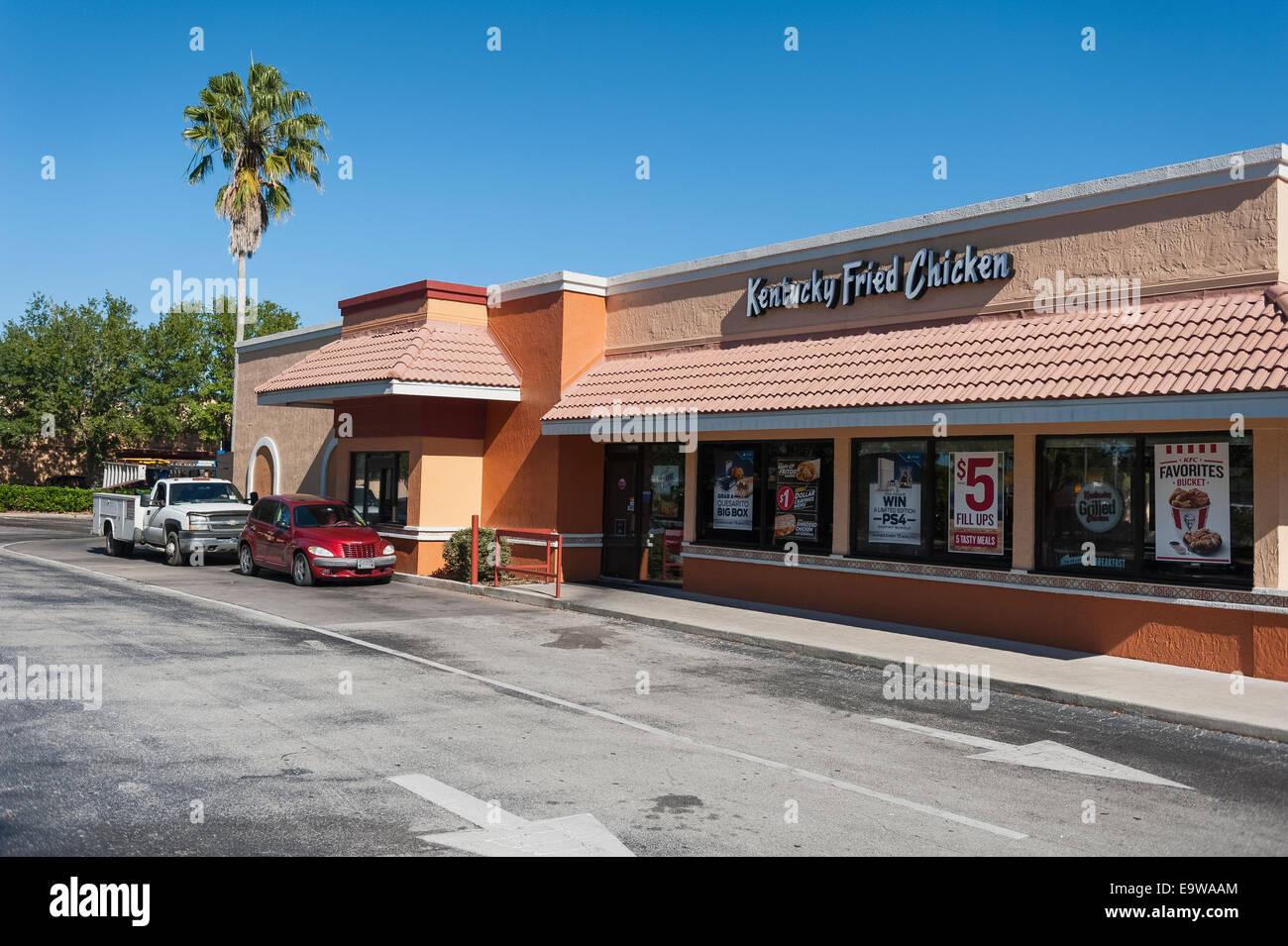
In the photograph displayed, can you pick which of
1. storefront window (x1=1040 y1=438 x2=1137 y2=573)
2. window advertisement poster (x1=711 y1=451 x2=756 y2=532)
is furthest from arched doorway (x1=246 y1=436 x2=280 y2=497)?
storefront window (x1=1040 y1=438 x2=1137 y2=573)

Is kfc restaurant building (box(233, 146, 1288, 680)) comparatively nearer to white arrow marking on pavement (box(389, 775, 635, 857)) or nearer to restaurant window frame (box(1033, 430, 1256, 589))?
→ restaurant window frame (box(1033, 430, 1256, 589))

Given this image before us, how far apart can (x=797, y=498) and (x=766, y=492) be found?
2.07 ft

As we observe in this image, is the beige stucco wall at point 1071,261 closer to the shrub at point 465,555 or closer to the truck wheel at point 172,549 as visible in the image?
the shrub at point 465,555

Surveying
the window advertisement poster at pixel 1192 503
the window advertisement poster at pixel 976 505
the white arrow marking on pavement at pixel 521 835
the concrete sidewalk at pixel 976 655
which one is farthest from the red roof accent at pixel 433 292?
the white arrow marking on pavement at pixel 521 835

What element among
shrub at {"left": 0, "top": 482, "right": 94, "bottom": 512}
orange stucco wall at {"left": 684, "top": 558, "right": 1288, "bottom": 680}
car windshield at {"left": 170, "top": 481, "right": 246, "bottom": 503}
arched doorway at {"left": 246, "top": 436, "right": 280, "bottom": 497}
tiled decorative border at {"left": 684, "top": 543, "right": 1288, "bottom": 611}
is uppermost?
arched doorway at {"left": 246, "top": 436, "right": 280, "bottom": 497}

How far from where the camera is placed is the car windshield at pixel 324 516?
19125mm

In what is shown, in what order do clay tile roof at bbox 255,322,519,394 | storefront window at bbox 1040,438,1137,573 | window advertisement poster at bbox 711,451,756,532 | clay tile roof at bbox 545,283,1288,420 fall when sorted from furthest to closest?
clay tile roof at bbox 255,322,519,394, window advertisement poster at bbox 711,451,756,532, storefront window at bbox 1040,438,1137,573, clay tile roof at bbox 545,283,1288,420

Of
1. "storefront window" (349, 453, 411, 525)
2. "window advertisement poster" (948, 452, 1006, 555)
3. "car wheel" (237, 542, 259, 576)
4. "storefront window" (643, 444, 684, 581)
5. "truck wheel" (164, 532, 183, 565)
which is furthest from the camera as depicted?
"truck wheel" (164, 532, 183, 565)

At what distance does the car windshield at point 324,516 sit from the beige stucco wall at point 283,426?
617 centimetres

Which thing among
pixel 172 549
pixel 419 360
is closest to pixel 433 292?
pixel 419 360

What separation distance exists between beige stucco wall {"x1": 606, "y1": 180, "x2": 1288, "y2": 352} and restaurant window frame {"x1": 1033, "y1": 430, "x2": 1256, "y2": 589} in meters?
1.82

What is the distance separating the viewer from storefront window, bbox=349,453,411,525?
70.6 feet
